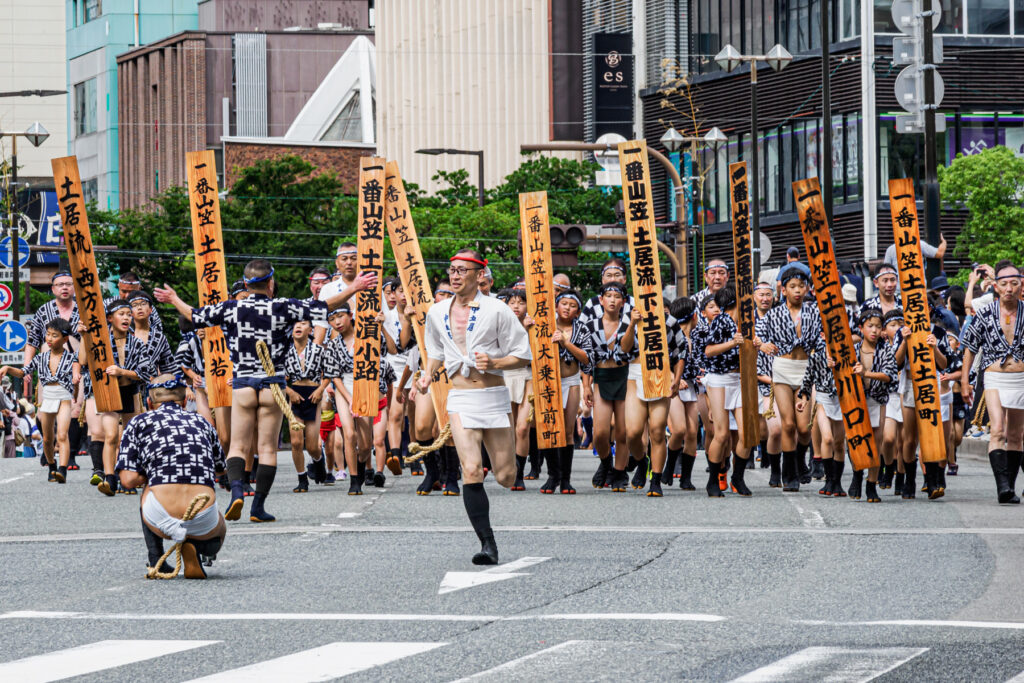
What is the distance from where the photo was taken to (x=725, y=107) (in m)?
54.2

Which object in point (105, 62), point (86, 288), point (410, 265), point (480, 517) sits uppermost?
point (105, 62)

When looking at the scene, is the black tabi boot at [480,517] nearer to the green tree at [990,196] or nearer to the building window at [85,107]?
the green tree at [990,196]

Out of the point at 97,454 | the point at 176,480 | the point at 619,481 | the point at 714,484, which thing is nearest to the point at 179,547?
the point at 176,480

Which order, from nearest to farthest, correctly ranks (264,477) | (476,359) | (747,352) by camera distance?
(476,359) → (264,477) → (747,352)

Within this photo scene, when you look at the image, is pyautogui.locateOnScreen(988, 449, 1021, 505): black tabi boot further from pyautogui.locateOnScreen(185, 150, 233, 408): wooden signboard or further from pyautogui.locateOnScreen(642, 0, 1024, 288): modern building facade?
pyautogui.locateOnScreen(642, 0, 1024, 288): modern building facade

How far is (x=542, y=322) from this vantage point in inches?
675

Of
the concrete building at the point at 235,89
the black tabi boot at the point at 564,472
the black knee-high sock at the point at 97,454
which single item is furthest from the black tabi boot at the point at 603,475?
the concrete building at the point at 235,89

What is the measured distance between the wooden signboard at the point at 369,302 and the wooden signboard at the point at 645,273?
234 cm

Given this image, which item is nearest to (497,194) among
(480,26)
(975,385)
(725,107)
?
(725,107)

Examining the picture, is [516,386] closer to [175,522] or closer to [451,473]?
[451,473]

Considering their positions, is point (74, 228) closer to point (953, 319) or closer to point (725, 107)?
point (953, 319)

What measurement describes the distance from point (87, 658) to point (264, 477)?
600 centimetres

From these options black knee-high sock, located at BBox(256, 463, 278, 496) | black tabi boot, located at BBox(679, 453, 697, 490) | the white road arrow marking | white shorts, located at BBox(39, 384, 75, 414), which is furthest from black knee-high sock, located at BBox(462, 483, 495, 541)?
white shorts, located at BBox(39, 384, 75, 414)

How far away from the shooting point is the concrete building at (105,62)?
103500 mm
